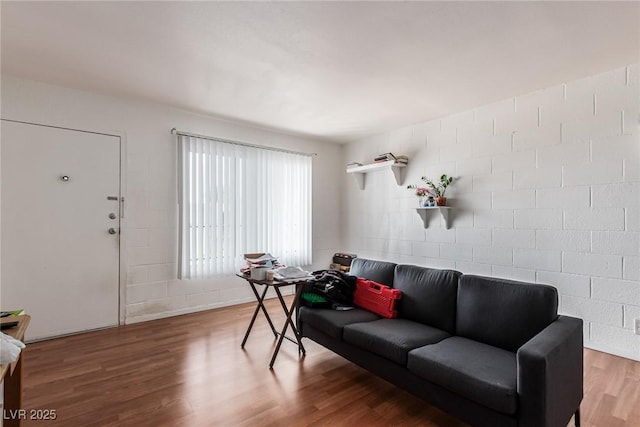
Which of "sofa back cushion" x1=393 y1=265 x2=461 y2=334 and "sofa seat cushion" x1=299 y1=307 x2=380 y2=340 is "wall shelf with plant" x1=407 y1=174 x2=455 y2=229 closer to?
"sofa back cushion" x1=393 y1=265 x2=461 y2=334

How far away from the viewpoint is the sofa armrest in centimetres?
137

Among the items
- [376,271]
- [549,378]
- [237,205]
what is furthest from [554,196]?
[237,205]

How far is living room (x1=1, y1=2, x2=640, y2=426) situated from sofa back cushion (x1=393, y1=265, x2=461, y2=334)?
0.56 metres

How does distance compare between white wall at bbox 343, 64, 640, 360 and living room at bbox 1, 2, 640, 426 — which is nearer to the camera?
living room at bbox 1, 2, 640, 426

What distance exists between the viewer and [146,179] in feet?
11.7

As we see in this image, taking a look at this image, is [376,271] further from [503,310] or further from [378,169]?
[378,169]

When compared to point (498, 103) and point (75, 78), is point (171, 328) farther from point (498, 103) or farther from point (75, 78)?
point (498, 103)

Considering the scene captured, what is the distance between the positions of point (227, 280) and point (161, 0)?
125 inches

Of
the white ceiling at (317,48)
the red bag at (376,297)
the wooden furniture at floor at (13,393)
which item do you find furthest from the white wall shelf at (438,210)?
the wooden furniture at floor at (13,393)

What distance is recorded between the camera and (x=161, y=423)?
5.90 feet

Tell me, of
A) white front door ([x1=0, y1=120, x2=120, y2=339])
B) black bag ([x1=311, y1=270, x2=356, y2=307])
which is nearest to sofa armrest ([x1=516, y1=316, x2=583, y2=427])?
black bag ([x1=311, y1=270, x2=356, y2=307])

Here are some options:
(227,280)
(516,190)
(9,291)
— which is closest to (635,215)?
(516,190)

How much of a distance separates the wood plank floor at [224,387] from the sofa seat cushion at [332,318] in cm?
31

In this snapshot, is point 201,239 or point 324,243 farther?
point 324,243
